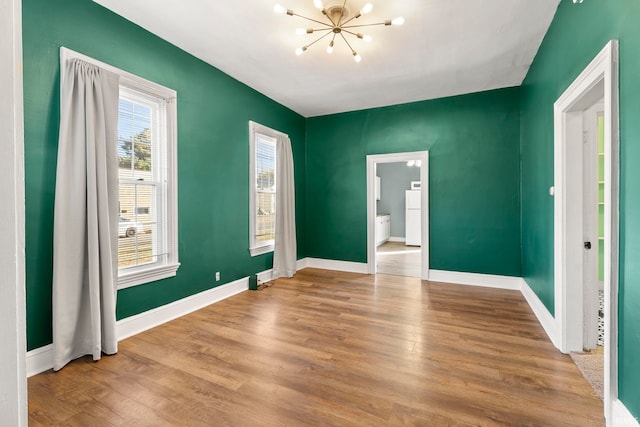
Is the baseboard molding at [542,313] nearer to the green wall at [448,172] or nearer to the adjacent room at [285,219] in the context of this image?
the adjacent room at [285,219]

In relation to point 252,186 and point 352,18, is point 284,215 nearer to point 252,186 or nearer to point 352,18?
point 252,186

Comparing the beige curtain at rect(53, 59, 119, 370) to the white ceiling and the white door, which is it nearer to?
the white ceiling

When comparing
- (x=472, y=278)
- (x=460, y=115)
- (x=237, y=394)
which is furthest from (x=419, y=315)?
(x=460, y=115)

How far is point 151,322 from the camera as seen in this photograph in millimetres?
2973

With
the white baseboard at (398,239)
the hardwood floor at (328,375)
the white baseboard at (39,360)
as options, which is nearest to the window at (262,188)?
the hardwood floor at (328,375)

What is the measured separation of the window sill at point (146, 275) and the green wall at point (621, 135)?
3.53m

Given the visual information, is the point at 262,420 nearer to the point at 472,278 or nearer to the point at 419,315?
the point at 419,315

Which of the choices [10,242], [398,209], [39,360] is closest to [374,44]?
[10,242]

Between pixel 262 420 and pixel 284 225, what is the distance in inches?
130

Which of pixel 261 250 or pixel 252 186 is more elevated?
pixel 252 186

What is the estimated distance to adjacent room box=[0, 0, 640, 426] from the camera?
1722 mm

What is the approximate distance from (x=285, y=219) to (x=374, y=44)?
2.78m

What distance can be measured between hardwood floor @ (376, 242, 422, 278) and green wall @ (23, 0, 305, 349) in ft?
7.65

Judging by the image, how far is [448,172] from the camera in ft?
15.4
